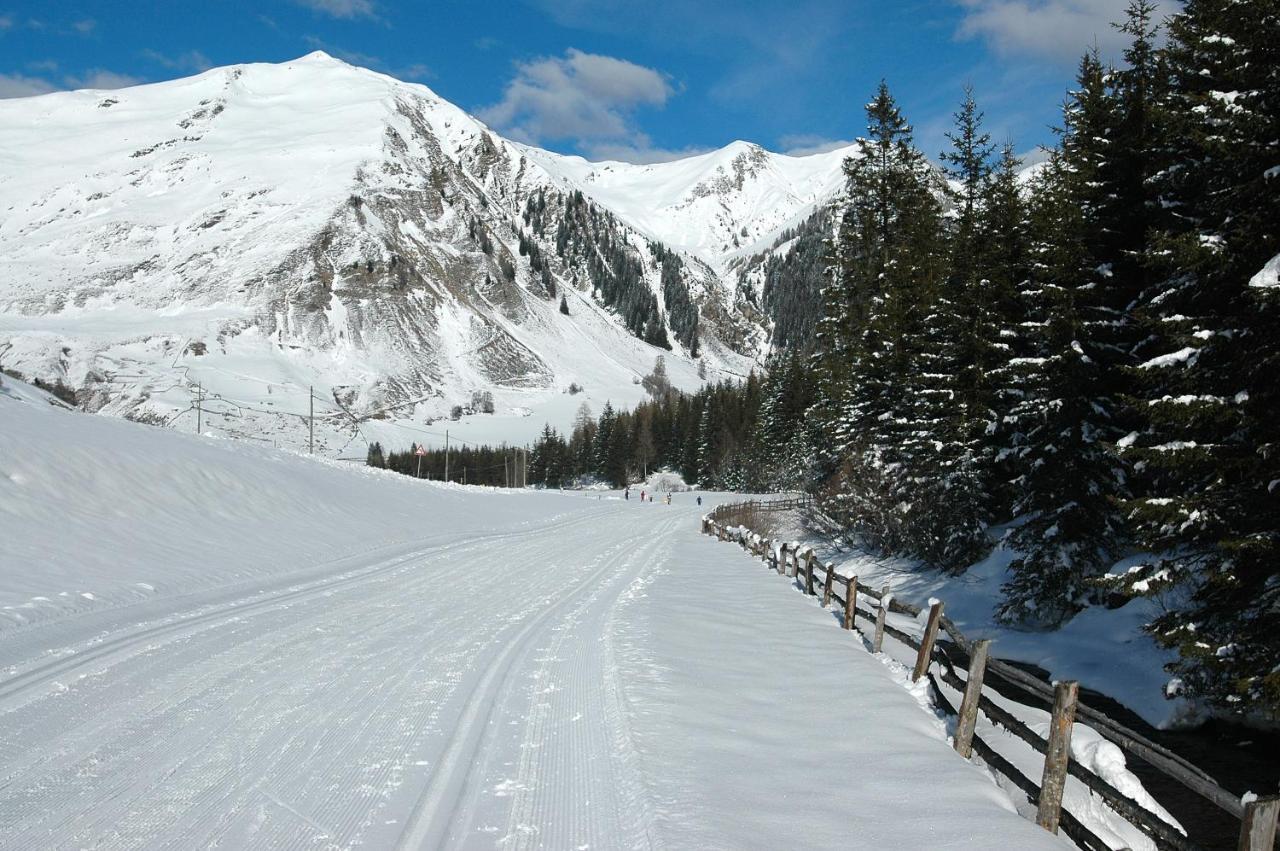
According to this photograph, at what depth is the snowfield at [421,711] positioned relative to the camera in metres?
5.16

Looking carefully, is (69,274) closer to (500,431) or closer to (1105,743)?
(500,431)

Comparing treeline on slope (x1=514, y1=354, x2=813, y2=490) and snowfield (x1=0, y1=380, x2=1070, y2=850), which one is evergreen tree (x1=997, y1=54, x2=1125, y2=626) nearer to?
snowfield (x1=0, y1=380, x2=1070, y2=850)

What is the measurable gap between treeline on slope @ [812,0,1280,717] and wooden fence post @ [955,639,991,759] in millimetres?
4821

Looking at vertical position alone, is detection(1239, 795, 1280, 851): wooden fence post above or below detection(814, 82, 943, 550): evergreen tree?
below

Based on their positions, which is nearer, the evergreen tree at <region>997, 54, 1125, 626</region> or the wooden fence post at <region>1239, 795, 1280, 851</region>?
the wooden fence post at <region>1239, 795, 1280, 851</region>

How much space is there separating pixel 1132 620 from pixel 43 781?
1789 cm

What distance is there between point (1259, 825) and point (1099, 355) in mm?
16111

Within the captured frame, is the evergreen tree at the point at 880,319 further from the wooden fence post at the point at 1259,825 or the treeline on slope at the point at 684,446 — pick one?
the treeline on slope at the point at 684,446

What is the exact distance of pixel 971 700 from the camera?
735 centimetres

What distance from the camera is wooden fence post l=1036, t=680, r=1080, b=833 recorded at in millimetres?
5812

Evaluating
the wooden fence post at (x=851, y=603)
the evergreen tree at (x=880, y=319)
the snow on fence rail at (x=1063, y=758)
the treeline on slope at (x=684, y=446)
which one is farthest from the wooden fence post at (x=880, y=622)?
the treeline on slope at (x=684, y=446)

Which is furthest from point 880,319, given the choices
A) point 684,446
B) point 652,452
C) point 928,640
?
point 652,452

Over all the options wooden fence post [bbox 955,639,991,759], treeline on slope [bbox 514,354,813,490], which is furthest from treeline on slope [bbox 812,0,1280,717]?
treeline on slope [bbox 514,354,813,490]

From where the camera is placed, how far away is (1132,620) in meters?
16.0
